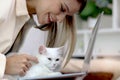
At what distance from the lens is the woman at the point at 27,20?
88 cm

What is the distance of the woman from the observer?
34.6 inches

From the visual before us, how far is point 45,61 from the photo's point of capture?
3.30 feet

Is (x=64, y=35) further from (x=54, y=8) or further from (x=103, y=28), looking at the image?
(x=103, y=28)

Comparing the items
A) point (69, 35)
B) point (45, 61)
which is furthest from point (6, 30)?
point (69, 35)

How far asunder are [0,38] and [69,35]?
345mm

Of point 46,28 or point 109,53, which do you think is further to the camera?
point 109,53

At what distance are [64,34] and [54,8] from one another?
171 millimetres

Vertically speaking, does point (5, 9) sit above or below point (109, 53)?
above

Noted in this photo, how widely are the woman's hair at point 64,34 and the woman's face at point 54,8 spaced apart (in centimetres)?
6

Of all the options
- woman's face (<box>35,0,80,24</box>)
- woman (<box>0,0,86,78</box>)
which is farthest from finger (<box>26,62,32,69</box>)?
woman's face (<box>35,0,80,24</box>)

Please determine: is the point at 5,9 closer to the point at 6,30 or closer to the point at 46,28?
the point at 6,30

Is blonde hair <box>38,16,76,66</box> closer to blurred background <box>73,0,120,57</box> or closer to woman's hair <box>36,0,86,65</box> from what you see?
woman's hair <box>36,0,86,65</box>

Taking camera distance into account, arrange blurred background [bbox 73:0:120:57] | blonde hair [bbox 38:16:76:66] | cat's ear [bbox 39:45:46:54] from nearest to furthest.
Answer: cat's ear [bbox 39:45:46:54] → blonde hair [bbox 38:16:76:66] → blurred background [bbox 73:0:120:57]

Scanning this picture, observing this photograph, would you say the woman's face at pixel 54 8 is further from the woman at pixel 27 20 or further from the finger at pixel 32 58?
the finger at pixel 32 58
